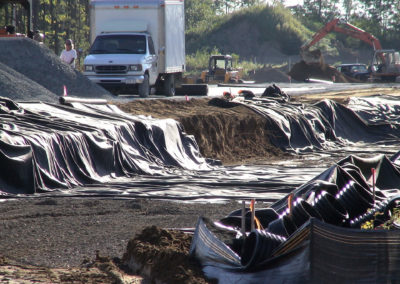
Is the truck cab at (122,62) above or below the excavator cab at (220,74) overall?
above

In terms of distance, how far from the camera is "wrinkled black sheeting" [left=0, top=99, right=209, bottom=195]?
10586mm

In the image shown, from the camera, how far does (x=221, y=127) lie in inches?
722

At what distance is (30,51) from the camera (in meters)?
21.4

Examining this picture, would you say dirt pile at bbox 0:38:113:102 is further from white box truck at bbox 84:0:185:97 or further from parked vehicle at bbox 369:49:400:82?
parked vehicle at bbox 369:49:400:82

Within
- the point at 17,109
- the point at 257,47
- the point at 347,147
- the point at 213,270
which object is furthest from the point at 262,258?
the point at 257,47

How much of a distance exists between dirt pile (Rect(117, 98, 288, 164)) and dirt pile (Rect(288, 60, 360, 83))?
1252 inches

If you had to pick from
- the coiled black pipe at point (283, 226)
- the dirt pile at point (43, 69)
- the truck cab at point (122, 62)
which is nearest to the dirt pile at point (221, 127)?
the dirt pile at point (43, 69)

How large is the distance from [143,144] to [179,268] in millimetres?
8427

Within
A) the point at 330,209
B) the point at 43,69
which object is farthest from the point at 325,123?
the point at 330,209

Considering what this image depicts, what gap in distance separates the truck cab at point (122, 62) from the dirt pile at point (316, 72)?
29.2 metres

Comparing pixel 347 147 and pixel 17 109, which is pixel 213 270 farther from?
pixel 347 147

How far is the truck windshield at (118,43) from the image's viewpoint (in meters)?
22.9

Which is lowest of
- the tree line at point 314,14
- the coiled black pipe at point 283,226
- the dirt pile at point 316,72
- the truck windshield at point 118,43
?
the coiled black pipe at point 283,226

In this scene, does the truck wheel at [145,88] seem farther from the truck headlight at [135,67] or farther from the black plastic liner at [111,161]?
the black plastic liner at [111,161]
